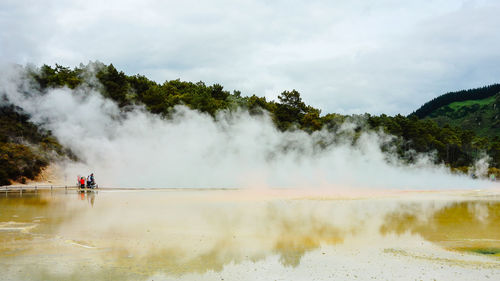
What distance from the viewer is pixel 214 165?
164 ft

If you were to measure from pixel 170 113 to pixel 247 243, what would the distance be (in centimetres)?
4658

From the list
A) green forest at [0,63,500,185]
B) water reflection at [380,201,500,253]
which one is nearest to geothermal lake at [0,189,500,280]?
water reflection at [380,201,500,253]

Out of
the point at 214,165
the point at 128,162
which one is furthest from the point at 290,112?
the point at 128,162

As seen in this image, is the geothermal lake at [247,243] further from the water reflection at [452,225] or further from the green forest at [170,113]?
the green forest at [170,113]

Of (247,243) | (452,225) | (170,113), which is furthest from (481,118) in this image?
(247,243)

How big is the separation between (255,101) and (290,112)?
647cm

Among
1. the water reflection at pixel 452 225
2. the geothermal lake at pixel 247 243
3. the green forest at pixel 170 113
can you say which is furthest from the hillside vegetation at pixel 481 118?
the geothermal lake at pixel 247 243

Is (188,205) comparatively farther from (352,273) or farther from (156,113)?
(156,113)

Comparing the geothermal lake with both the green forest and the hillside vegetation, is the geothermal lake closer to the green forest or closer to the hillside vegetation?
the green forest

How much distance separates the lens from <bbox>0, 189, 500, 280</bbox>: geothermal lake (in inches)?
438

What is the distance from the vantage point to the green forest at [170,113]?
Result: 4934cm

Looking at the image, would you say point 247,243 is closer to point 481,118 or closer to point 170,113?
point 170,113

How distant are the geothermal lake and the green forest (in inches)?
1089

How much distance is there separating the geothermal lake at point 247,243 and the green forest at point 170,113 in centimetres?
2766
